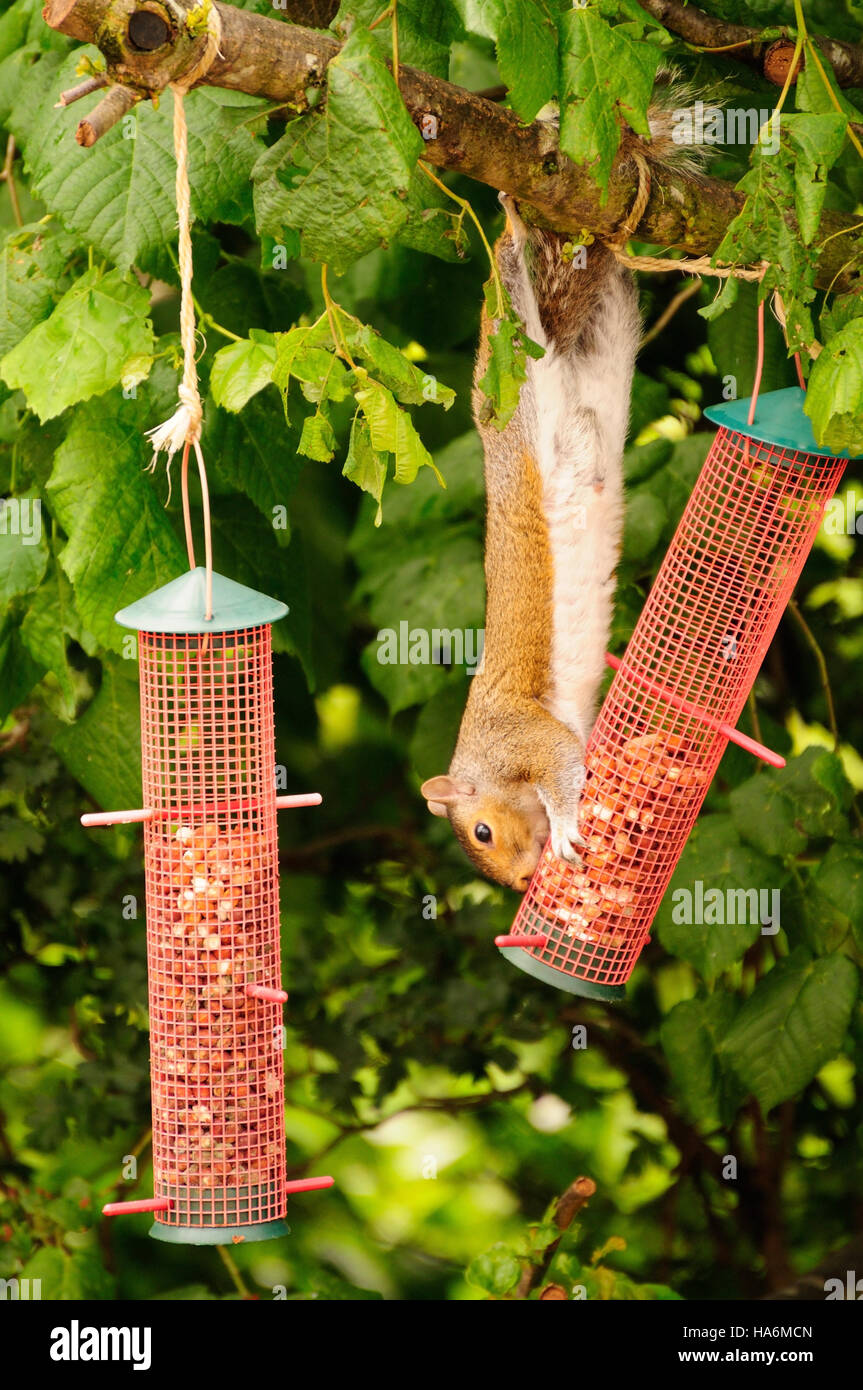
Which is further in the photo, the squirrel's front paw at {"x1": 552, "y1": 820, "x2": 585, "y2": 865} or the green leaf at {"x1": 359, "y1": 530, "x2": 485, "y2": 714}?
the green leaf at {"x1": 359, "y1": 530, "x2": 485, "y2": 714}

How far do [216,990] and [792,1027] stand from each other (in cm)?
124

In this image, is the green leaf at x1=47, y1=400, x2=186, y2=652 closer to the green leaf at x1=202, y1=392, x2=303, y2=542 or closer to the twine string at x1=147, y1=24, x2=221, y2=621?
the green leaf at x1=202, y1=392, x2=303, y2=542

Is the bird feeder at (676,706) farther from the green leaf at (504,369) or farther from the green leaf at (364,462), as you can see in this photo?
the green leaf at (364,462)

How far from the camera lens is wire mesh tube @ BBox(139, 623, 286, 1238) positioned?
241 cm

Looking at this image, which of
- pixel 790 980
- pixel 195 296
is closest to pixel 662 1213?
pixel 790 980

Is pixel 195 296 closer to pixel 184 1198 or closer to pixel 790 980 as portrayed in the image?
pixel 184 1198

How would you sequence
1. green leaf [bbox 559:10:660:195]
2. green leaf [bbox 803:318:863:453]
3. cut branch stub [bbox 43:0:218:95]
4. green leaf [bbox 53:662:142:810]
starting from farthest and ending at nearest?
green leaf [bbox 53:662:142:810] < green leaf [bbox 803:318:863:453] < green leaf [bbox 559:10:660:195] < cut branch stub [bbox 43:0:218:95]

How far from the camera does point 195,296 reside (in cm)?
276

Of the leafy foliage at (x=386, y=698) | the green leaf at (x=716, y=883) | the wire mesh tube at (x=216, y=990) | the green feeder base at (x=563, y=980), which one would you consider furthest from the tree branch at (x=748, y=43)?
the green feeder base at (x=563, y=980)

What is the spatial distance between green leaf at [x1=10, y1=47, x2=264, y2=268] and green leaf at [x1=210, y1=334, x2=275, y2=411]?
0.97 ft

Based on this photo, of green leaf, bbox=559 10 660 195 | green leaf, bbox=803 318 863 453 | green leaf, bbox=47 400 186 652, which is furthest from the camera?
green leaf, bbox=47 400 186 652

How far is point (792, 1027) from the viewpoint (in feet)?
9.98

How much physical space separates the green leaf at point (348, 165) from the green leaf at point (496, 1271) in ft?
7.21

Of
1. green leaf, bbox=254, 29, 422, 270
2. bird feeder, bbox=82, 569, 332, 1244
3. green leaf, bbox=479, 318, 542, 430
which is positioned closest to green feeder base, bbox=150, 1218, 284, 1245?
bird feeder, bbox=82, 569, 332, 1244
